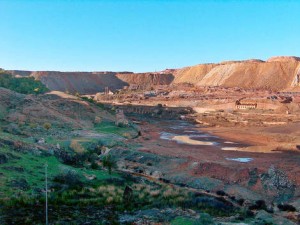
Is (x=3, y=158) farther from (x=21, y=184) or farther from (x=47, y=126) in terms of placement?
(x=47, y=126)

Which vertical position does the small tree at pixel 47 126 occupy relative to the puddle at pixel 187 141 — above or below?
above

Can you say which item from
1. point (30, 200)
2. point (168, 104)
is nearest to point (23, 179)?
point (30, 200)

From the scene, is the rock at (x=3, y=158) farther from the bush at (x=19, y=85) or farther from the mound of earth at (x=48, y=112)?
the bush at (x=19, y=85)

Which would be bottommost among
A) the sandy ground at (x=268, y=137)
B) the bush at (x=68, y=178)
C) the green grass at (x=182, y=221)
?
the sandy ground at (x=268, y=137)

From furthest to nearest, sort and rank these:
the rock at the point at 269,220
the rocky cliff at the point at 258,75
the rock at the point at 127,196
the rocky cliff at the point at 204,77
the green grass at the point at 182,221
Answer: the rocky cliff at the point at 204,77, the rocky cliff at the point at 258,75, the rock at the point at 127,196, the rock at the point at 269,220, the green grass at the point at 182,221

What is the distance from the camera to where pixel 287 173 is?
24.8m

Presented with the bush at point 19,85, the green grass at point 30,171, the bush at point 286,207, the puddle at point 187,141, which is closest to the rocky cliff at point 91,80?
the bush at point 19,85

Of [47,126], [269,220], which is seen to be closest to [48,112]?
[47,126]

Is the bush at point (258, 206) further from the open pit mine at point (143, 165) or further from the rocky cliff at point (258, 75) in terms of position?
the rocky cliff at point (258, 75)

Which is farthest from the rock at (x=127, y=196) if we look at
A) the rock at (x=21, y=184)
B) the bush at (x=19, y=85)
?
the bush at (x=19, y=85)

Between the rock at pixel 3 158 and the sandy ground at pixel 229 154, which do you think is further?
the sandy ground at pixel 229 154

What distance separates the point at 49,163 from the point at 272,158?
1853cm

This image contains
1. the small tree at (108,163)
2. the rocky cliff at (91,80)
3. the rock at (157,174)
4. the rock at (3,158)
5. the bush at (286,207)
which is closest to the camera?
the bush at (286,207)

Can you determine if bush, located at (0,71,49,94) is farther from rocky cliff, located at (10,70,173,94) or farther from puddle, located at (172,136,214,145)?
rocky cliff, located at (10,70,173,94)
